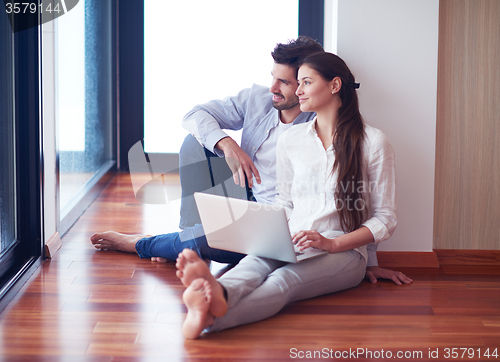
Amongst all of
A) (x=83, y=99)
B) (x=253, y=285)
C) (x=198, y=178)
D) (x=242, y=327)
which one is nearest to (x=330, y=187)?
(x=253, y=285)

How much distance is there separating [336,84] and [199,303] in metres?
0.91

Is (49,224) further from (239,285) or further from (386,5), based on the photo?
(386,5)

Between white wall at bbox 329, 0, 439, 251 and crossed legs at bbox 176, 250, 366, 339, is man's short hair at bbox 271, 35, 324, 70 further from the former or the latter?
crossed legs at bbox 176, 250, 366, 339

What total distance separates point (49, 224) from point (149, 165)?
2879 mm

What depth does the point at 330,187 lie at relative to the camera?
1.84m

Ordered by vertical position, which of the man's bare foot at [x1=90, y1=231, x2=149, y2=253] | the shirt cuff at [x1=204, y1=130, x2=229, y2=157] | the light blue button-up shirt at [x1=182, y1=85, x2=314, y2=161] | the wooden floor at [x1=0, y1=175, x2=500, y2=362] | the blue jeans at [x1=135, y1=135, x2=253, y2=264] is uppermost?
the light blue button-up shirt at [x1=182, y1=85, x2=314, y2=161]

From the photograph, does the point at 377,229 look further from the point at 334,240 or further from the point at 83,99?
the point at 83,99

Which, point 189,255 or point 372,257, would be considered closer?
point 189,255

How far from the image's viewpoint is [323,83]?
72.7 inches

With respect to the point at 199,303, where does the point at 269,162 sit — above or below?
above

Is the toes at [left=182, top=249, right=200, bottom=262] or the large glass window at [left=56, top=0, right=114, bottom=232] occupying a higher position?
the large glass window at [left=56, top=0, right=114, bottom=232]

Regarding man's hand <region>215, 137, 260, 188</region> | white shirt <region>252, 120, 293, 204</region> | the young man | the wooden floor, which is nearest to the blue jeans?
the young man

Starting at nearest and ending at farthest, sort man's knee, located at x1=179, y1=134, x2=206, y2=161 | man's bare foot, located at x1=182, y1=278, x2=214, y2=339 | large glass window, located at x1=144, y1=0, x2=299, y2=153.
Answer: man's bare foot, located at x1=182, y1=278, x2=214, y2=339 < man's knee, located at x1=179, y1=134, x2=206, y2=161 < large glass window, located at x1=144, y1=0, x2=299, y2=153

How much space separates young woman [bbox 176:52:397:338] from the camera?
1.72 metres
